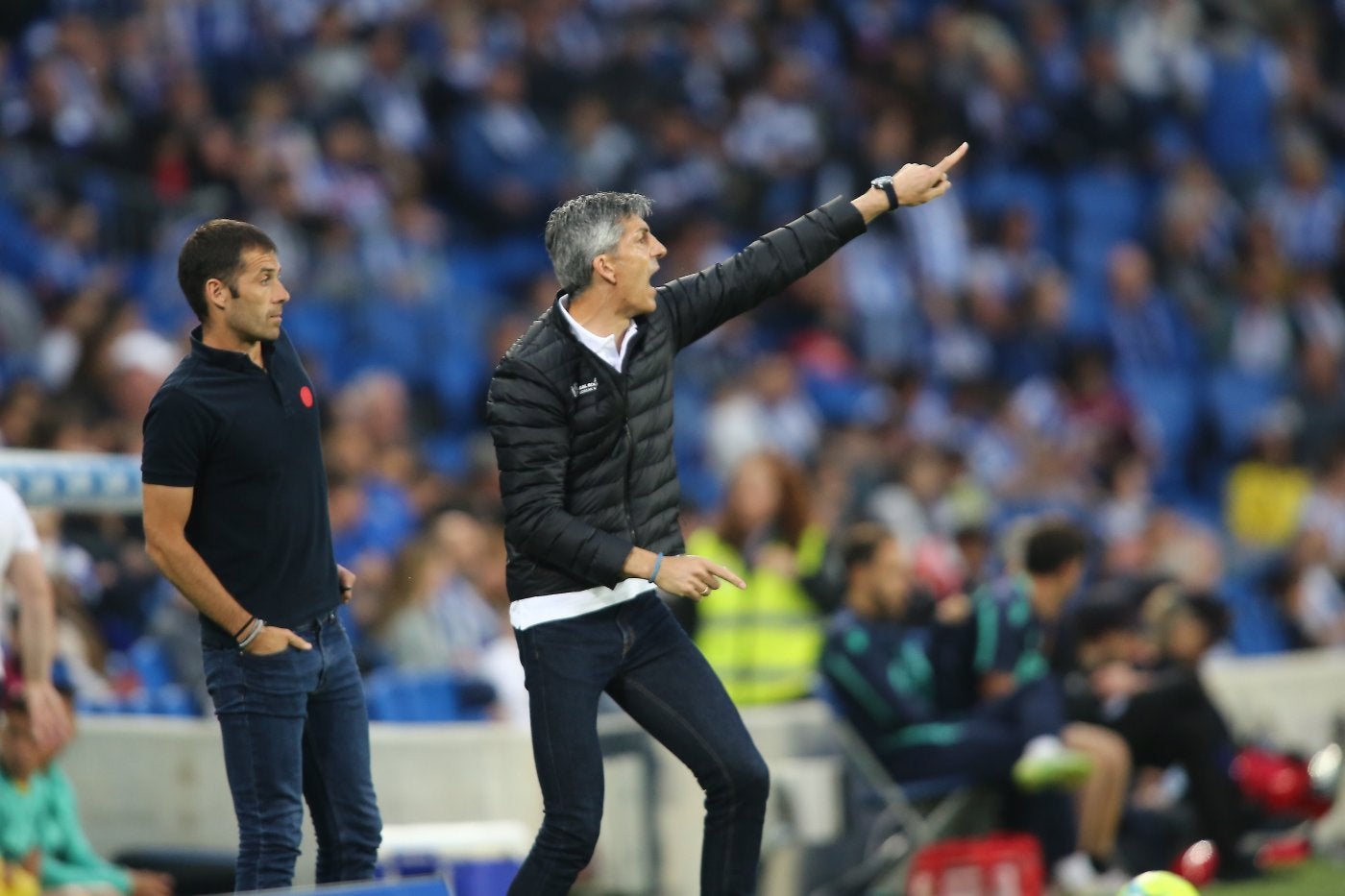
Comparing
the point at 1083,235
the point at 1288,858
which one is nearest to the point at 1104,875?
the point at 1288,858

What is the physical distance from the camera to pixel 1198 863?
9070 millimetres

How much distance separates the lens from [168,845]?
804 centimetres

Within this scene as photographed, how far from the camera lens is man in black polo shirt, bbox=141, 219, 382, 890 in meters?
5.15

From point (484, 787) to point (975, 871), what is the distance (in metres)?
1.99

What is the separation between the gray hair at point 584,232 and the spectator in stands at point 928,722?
357 centimetres

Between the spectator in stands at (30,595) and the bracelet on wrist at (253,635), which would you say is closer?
the bracelet on wrist at (253,635)

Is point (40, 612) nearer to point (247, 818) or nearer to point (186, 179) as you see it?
point (247, 818)

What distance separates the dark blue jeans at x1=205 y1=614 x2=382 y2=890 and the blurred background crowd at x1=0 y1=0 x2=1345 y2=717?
10.7 feet

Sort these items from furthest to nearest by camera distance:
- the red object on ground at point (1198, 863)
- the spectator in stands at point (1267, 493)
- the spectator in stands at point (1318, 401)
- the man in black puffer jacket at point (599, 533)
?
the spectator in stands at point (1318, 401), the spectator in stands at point (1267, 493), the red object on ground at point (1198, 863), the man in black puffer jacket at point (599, 533)

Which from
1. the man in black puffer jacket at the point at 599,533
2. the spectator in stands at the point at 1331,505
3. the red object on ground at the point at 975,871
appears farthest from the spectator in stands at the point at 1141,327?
the man in black puffer jacket at the point at 599,533

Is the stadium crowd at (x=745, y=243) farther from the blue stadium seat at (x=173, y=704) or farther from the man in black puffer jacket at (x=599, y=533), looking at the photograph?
the man in black puffer jacket at (x=599, y=533)

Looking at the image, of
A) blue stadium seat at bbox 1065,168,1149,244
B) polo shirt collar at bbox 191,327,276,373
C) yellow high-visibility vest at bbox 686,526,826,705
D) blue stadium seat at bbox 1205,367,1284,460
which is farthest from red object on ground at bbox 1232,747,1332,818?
blue stadium seat at bbox 1065,168,1149,244

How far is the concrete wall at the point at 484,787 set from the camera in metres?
8.02

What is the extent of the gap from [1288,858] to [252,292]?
644 centimetres
